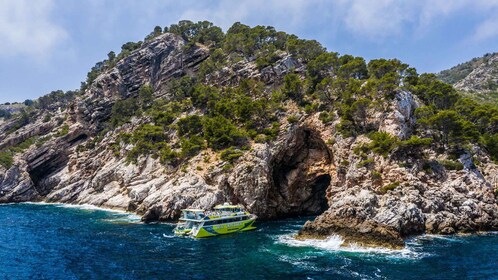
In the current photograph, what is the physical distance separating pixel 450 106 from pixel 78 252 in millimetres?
81784

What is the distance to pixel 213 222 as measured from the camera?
5644 centimetres

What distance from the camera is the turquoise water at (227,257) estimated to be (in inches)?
1382

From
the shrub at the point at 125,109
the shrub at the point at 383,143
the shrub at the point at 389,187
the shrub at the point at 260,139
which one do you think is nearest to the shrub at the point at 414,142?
the shrub at the point at 383,143

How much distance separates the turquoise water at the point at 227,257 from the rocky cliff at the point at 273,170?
594 cm

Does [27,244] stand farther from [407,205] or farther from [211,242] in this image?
[407,205]

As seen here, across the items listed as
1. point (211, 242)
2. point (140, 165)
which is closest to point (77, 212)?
point (140, 165)

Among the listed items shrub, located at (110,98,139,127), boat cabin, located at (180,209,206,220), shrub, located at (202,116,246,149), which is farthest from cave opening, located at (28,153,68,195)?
boat cabin, located at (180,209,206,220)

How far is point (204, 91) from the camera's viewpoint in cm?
10550

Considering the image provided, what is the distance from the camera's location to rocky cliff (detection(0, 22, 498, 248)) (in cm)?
5262

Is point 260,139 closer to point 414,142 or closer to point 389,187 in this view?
point 389,187

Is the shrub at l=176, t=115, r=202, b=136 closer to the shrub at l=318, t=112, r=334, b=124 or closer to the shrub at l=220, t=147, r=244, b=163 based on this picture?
the shrub at l=220, t=147, r=244, b=163

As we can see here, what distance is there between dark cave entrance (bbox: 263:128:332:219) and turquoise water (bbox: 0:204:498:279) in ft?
47.6

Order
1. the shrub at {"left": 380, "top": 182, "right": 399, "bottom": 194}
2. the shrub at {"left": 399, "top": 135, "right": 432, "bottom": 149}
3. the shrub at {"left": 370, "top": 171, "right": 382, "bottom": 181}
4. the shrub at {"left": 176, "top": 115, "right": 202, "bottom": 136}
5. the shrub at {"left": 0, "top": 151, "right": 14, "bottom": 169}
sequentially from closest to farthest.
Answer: the shrub at {"left": 380, "top": 182, "right": 399, "bottom": 194}
the shrub at {"left": 370, "top": 171, "right": 382, "bottom": 181}
the shrub at {"left": 399, "top": 135, "right": 432, "bottom": 149}
the shrub at {"left": 176, "top": 115, "right": 202, "bottom": 136}
the shrub at {"left": 0, "top": 151, "right": 14, "bottom": 169}

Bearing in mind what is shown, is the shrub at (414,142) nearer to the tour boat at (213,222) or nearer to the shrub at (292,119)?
the shrub at (292,119)
